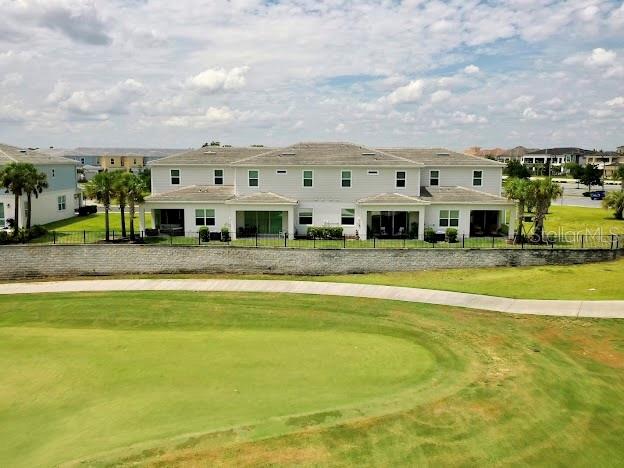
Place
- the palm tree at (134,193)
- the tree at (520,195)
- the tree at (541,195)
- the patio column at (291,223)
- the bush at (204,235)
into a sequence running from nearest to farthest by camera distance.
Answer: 1. the tree at (541,195)
2. the tree at (520,195)
3. the palm tree at (134,193)
4. the bush at (204,235)
5. the patio column at (291,223)

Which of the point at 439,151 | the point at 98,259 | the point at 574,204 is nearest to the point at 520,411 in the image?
the point at 98,259

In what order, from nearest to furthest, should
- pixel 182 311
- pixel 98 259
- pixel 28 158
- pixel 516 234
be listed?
pixel 182 311 < pixel 98 259 < pixel 516 234 < pixel 28 158

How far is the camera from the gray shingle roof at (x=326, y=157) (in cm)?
4188

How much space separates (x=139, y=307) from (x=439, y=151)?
29.0 metres

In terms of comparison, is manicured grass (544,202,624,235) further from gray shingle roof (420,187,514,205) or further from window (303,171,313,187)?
window (303,171,313,187)

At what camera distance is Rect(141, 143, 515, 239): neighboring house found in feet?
133

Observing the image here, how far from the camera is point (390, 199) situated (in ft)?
133

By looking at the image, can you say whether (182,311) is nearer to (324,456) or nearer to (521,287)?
(324,456)

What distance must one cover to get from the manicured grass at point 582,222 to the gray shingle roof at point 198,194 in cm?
2478

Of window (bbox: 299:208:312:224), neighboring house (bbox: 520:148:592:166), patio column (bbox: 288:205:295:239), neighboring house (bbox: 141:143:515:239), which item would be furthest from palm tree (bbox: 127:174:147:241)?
neighboring house (bbox: 520:148:592:166)

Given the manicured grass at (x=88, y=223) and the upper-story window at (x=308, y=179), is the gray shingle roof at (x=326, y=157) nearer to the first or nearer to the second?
the upper-story window at (x=308, y=179)

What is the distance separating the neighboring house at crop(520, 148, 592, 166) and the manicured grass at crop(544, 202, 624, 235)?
126990mm

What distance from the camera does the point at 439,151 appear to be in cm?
4709

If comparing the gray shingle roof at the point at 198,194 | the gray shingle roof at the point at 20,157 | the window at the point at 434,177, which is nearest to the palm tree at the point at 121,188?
the gray shingle roof at the point at 198,194
